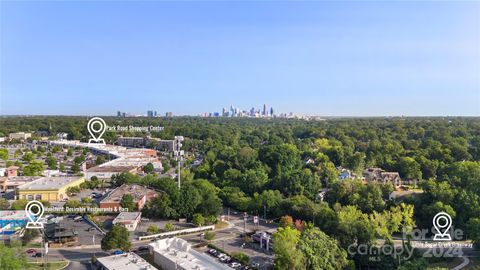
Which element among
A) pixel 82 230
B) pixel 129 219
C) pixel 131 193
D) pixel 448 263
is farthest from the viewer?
pixel 131 193

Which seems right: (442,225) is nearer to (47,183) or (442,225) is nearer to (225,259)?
(225,259)

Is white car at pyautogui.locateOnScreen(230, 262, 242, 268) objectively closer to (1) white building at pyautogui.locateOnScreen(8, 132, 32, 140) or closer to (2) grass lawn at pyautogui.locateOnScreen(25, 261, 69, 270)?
(2) grass lawn at pyautogui.locateOnScreen(25, 261, 69, 270)

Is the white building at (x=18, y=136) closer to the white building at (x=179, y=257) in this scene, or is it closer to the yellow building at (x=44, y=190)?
the yellow building at (x=44, y=190)

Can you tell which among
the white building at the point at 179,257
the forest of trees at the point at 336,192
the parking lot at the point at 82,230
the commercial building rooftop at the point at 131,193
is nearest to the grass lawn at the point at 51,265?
the parking lot at the point at 82,230

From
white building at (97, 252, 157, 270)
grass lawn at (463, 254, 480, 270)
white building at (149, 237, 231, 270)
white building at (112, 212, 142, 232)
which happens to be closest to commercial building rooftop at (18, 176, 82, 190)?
white building at (112, 212, 142, 232)

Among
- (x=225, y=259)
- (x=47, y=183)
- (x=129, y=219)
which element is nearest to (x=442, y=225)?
(x=225, y=259)

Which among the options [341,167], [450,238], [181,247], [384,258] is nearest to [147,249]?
[181,247]
